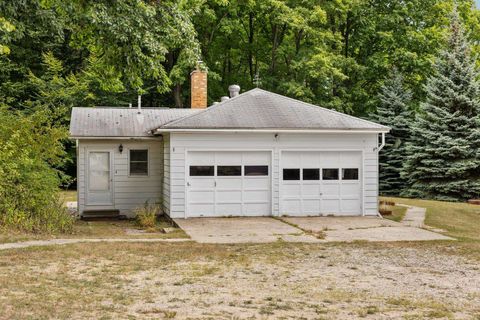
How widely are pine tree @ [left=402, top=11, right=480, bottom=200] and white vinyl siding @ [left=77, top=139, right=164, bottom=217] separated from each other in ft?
43.0

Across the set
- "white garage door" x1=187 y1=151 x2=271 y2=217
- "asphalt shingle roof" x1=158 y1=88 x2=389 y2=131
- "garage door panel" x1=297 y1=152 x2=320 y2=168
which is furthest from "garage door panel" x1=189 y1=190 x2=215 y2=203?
"garage door panel" x1=297 y1=152 x2=320 y2=168

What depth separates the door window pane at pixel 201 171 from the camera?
53.3 ft

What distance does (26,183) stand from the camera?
517 inches

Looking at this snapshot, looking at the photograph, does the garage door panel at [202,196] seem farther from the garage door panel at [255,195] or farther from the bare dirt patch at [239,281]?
the bare dirt patch at [239,281]

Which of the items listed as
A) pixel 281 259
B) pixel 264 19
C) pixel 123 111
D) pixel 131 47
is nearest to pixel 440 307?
pixel 281 259

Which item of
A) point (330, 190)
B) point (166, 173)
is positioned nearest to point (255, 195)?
point (330, 190)

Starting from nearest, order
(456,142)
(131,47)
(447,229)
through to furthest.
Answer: (131,47) → (447,229) → (456,142)

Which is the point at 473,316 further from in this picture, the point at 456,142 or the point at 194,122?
the point at 456,142

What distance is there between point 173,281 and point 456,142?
2000cm

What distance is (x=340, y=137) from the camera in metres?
16.9

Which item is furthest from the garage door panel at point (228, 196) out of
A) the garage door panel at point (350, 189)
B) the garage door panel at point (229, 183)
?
the garage door panel at point (350, 189)

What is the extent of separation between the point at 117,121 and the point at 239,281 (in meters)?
11.9

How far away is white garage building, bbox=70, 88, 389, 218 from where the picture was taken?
16.1m

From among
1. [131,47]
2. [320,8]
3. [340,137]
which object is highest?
[320,8]
